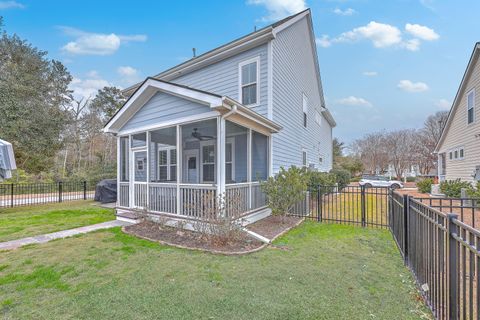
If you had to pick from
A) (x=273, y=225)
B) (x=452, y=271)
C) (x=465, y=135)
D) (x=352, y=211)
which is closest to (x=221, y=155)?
(x=273, y=225)

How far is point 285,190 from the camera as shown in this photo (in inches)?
292

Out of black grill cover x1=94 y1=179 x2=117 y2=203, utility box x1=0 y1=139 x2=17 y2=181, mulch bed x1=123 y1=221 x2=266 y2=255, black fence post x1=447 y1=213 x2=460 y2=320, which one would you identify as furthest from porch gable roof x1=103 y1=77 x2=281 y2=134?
black grill cover x1=94 y1=179 x2=117 y2=203

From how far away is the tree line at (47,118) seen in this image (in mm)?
12758

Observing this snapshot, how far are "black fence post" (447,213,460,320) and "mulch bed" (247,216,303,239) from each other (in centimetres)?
395

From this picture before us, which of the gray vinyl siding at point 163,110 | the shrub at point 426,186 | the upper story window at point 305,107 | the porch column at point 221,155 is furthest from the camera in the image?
the shrub at point 426,186

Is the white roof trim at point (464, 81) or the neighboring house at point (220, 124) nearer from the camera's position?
the neighboring house at point (220, 124)

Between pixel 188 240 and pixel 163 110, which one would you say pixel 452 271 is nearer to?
pixel 188 240

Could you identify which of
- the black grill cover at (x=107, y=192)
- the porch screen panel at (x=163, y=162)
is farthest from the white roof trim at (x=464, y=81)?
the black grill cover at (x=107, y=192)

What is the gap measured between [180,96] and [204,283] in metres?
5.09

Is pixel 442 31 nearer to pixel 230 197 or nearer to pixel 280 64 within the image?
pixel 280 64

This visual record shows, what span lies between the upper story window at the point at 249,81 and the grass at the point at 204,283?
223 inches

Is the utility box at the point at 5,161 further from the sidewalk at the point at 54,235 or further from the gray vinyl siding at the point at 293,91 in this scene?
the gray vinyl siding at the point at 293,91

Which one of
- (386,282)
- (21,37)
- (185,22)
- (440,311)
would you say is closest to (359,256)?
(386,282)

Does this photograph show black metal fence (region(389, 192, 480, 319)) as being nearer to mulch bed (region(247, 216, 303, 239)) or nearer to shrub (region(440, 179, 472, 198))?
mulch bed (region(247, 216, 303, 239))
